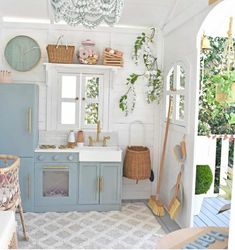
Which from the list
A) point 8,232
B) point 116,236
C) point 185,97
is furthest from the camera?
point 185,97

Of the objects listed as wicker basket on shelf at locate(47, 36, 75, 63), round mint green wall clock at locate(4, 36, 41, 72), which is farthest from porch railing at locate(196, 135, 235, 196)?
round mint green wall clock at locate(4, 36, 41, 72)

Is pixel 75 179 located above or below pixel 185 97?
below

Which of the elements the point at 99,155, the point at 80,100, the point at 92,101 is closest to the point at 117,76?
the point at 92,101

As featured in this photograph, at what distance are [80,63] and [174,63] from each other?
1.21 meters

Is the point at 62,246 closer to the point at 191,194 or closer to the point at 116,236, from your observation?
the point at 116,236

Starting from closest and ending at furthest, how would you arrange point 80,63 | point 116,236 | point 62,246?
1. point 62,246
2. point 116,236
3. point 80,63

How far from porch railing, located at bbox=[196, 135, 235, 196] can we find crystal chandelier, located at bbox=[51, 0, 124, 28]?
2502 mm

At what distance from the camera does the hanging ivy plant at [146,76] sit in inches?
169

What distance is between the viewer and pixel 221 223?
144 inches

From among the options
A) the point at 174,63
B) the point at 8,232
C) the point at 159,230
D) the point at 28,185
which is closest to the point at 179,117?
the point at 174,63

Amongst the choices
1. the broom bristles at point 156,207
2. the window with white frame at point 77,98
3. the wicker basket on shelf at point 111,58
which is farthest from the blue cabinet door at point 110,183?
the wicker basket on shelf at point 111,58

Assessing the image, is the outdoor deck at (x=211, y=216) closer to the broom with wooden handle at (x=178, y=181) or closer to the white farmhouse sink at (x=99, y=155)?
the broom with wooden handle at (x=178, y=181)

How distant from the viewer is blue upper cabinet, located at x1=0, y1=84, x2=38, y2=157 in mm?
3752

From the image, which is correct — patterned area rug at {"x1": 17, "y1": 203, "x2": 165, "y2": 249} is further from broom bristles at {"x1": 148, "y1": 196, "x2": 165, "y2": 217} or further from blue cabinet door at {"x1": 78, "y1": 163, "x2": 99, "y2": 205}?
blue cabinet door at {"x1": 78, "y1": 163, "x2": 99, "y2": 205}
